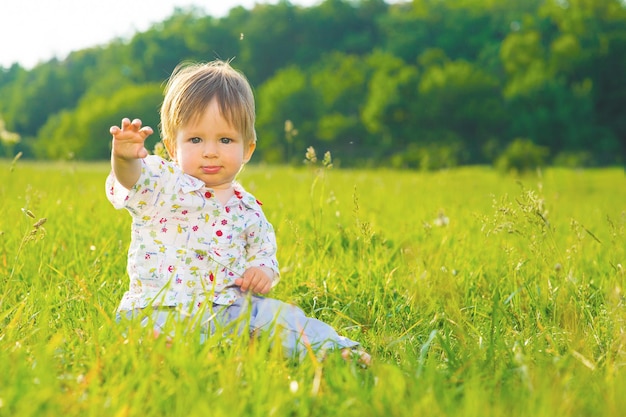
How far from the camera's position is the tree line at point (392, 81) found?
130 feet

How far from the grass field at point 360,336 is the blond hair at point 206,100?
1.97 ft

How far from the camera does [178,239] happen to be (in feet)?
8.52

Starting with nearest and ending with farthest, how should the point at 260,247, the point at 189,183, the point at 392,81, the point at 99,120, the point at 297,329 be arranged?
the point at 297,329 < the point at 189,183 < the point at 260,247 < the point at 392,81 < the point at 99,120

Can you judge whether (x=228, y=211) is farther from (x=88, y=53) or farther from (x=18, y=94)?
(x=88, y=53)

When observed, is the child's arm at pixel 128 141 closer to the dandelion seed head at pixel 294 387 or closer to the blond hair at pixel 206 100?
the blond hair at pixel 206 100

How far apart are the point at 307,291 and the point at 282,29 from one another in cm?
6607

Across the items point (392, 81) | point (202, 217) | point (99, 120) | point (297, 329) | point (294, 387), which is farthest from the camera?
point (99, 120)

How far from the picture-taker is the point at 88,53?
278 ft

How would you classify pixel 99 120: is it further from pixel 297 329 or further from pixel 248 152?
pixel 297 329

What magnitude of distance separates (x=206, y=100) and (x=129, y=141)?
0.46 m

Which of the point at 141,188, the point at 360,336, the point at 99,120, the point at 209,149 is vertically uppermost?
the point at 209,149

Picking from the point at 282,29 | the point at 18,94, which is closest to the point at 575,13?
the point at 282,29

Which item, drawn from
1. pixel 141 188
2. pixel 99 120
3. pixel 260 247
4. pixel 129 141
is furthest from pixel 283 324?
pixel 99 120

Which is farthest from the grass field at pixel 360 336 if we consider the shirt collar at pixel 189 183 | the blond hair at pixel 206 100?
the blond hair at pixel 206 100
